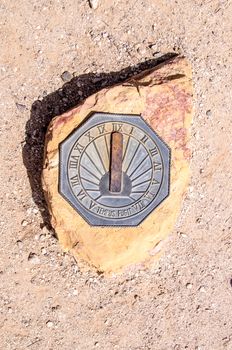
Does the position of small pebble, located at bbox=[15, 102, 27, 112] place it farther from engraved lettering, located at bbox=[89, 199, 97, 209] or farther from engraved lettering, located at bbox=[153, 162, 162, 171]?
engraved lettering, located at bbox=[153, 162, 162, 171]

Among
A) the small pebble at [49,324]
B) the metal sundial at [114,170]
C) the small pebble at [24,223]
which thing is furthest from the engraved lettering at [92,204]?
the small pebble at [49,324]

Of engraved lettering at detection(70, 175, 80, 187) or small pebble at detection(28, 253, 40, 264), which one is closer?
engraved lettering at detection(70, 175, 80, 187)

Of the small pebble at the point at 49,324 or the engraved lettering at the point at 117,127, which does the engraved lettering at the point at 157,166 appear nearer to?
the engraved lettering at the point at 117,127

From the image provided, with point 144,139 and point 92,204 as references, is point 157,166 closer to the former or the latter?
point 144,139

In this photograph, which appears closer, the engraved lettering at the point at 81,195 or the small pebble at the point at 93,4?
the engraved lettering at the point at 81,195

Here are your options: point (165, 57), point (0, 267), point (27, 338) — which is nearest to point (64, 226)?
point (0, 267)

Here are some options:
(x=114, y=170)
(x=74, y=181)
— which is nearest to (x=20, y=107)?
(x=74, y=181)

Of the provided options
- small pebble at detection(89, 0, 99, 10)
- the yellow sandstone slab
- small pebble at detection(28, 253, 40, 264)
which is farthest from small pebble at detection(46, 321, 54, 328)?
small pebble at detection(89, 0, 99, 10)
